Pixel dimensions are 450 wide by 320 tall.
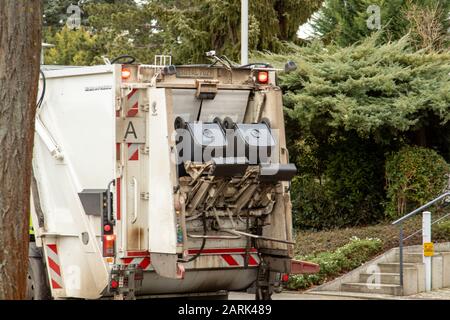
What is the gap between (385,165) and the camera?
1886 centimetres

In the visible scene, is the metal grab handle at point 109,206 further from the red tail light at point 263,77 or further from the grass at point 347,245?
the grass at point 347,245

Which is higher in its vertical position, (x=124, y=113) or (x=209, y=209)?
(x=124, y=113)

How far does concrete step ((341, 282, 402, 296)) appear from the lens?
1431 cm

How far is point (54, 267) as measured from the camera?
11305 mm

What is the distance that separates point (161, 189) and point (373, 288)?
17.6ft

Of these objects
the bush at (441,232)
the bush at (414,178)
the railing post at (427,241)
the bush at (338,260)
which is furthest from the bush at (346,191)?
the railing post at (427,241)

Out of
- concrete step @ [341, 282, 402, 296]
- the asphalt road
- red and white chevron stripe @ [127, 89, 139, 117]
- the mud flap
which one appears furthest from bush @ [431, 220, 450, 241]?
red and white chevron stripe @ [127, 89, 139, 117]

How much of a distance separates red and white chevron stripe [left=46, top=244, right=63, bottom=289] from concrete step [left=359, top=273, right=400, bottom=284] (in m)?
5.33

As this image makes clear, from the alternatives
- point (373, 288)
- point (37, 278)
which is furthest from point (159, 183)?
point (373, 288)

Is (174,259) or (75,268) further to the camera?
(75,268)

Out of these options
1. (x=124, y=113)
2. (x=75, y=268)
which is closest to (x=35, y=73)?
(x=124, y=113)
